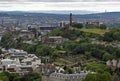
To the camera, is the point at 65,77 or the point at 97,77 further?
the point at 65,77

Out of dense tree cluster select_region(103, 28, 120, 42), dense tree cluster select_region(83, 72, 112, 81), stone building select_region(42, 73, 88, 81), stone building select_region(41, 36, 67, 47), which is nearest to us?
dense tree cluster select_region(83, 72, 112, 81)

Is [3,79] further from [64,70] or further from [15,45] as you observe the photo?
[15,45]

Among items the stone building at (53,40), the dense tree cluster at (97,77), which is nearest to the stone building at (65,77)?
the dense tree cluster at (97,77)

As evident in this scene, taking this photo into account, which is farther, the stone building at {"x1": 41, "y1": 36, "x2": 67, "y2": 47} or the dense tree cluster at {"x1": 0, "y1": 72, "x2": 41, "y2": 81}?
the stone building at {"x1": 41, "y1": 36, "x2": 67, "y2": 47}

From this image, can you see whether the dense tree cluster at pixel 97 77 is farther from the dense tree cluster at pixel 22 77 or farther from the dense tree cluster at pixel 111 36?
the dense tree cluster at pixel 111 36

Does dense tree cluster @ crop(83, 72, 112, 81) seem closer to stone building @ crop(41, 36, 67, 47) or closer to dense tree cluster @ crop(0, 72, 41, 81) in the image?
dense tree cluster @ crop(0, 72, 41, 81)

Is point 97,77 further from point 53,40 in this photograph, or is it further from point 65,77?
point 53,40

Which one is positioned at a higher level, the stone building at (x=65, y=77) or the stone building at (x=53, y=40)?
the stone building at (x=65, y=77)

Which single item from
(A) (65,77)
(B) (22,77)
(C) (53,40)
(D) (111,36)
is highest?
(A) (65,77)

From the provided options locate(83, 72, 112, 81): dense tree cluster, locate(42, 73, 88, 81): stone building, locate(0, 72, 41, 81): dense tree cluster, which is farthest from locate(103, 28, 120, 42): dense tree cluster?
locate(83, 72, 112, 81): dense tree cluster

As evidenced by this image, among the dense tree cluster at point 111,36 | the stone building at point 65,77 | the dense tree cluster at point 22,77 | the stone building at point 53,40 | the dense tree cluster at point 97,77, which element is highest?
the dense tree cluster at point 97,77

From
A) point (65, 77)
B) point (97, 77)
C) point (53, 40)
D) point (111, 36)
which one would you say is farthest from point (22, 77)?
point (53, 40)
